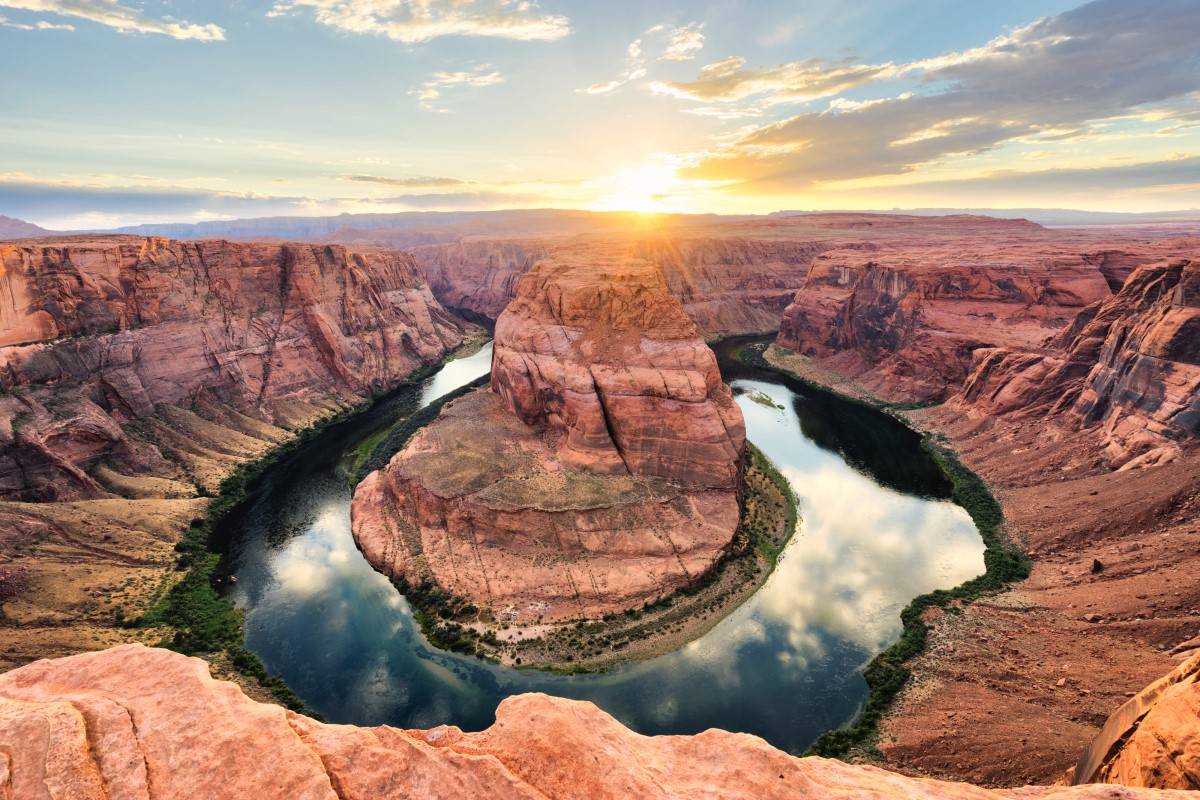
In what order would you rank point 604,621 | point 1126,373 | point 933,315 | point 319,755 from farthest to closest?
point 933,315 < point 1126,373 < point 604,621 < point 319,755

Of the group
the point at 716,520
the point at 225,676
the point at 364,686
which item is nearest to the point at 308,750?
the point at 364,686

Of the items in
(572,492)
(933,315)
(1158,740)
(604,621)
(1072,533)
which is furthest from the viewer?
(933,315)

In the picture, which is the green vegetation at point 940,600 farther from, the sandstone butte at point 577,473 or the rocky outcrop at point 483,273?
the rocky outcrop at point 483,273

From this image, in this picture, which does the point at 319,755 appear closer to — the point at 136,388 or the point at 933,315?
the point at 136,388

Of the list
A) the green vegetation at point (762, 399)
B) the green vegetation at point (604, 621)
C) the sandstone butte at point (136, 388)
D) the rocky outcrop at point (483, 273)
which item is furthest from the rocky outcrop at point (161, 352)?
the rocky outcrop at point (483, 273)

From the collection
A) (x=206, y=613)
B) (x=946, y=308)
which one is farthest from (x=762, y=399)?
(x=206, y=613)

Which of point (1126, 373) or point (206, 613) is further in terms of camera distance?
point (1126, 373)
